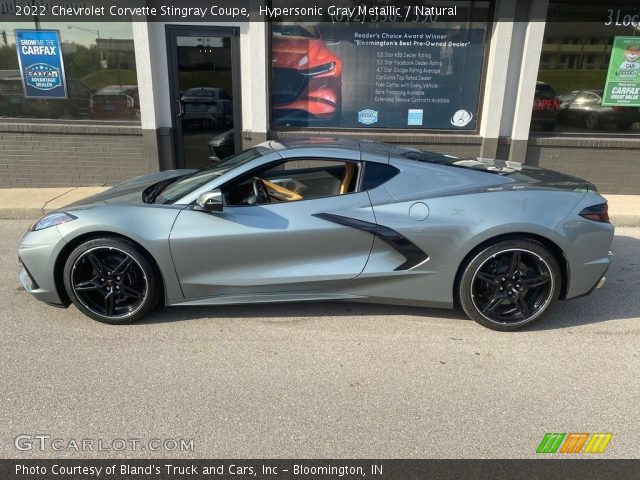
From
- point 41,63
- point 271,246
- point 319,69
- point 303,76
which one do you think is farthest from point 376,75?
point 41,63

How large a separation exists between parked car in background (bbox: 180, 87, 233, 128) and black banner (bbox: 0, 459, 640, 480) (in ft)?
20.9

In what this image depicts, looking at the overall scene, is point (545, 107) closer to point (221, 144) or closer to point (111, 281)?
point (221, 144)

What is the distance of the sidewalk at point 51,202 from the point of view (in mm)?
6508

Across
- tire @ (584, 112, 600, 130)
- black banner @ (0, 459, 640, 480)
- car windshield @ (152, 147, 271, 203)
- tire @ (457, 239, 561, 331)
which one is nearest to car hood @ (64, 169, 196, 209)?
car windshield @ (152, 147, 271, 203)

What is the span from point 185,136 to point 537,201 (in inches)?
238

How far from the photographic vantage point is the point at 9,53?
756 centimetres

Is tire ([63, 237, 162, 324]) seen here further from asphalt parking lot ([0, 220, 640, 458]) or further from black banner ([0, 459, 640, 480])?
black banner ([0, 459, 640, 480])

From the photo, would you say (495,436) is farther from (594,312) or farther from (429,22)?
(429,22)

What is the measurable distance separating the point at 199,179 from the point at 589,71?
7.20 m

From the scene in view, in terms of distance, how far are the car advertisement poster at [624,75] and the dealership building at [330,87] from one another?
0.02 meters

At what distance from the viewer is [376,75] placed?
7.82m

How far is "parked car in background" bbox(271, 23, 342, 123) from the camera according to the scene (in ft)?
25.2

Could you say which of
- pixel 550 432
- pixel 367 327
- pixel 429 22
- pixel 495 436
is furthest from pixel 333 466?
pixel 429 22

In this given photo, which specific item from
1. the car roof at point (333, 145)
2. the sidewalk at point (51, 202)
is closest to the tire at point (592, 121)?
the sidewalk at point (51, 202)
